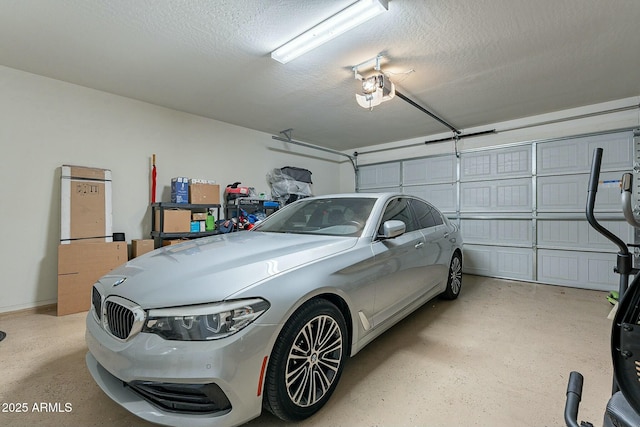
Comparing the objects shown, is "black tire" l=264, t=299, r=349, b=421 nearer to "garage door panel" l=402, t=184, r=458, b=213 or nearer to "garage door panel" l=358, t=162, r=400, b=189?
"garage door panel" l=402, t=184, r=458, b=213

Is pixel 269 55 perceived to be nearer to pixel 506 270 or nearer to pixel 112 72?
pixel 112 72

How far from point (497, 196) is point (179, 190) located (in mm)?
5155

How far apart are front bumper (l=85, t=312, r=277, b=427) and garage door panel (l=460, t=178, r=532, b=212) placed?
16.1 ft

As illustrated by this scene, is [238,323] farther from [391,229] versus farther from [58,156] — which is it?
[58,156]

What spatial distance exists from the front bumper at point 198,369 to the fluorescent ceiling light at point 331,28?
7.27 ft

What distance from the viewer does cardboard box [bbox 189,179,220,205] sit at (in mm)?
3998

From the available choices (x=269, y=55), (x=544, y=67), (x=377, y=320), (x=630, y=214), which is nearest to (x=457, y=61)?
(x=544, y=67)

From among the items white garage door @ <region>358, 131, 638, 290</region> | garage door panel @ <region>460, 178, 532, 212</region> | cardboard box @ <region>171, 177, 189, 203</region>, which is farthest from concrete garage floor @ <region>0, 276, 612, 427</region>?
garage door panel @ <region>460, 178, 532, 212</region>

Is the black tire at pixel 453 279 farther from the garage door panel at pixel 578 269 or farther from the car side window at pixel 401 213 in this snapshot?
the garage door panel at pixel 578 269

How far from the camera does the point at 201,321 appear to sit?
3.76 ft

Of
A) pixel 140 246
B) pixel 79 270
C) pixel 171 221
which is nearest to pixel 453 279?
pixel 171 221

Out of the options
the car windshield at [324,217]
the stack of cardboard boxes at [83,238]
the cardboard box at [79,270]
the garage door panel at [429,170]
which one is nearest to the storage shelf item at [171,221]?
the stack of cardboard boxes at [83,238]

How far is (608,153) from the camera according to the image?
3947 mm

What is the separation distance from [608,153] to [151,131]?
21.5 feet
